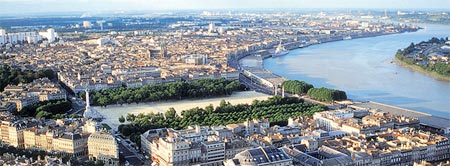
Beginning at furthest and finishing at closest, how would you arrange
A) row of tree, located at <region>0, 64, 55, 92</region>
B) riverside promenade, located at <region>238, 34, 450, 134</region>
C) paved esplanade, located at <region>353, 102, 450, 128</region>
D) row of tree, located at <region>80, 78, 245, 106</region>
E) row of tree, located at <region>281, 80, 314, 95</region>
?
row of tree, located at <region>0, 64, 55, 92</region>
row of tree, located at <region>281, 80, 314, 95</region>
row of tree, located at <region>80, 78, 245, 106</region>
riverside promenade, located at <region>238, 34, 450, 134</region>
paved esplanade, located at <region>353, 102, 450, 128</region>

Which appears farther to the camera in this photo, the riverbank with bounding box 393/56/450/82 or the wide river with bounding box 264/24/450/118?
the riverbank with bounding box 393/56/450/82

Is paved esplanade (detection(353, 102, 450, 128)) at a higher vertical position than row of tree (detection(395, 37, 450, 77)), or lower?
lower

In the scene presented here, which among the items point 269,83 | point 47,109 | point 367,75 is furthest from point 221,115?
point 367,75

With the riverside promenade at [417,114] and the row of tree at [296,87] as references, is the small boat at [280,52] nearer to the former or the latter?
the row of tree at [296,87]

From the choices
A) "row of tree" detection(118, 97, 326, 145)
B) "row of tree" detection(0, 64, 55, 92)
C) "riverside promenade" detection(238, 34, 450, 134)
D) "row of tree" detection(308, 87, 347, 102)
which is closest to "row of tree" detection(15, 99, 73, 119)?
"row of tree" detection(118, 97, 326, 145)

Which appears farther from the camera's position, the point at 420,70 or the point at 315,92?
the point at 420,70

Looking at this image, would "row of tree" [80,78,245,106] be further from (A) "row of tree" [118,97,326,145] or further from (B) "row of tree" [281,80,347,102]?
(A) "row of tree" [118,97,326,145]

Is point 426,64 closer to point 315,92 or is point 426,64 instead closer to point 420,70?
point 420,70

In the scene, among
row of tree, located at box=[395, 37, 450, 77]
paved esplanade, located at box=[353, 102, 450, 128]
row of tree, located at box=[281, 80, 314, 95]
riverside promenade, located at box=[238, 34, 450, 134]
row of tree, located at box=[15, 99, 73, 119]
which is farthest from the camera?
row of tree, located at box=[395, 37, 450, 77]
